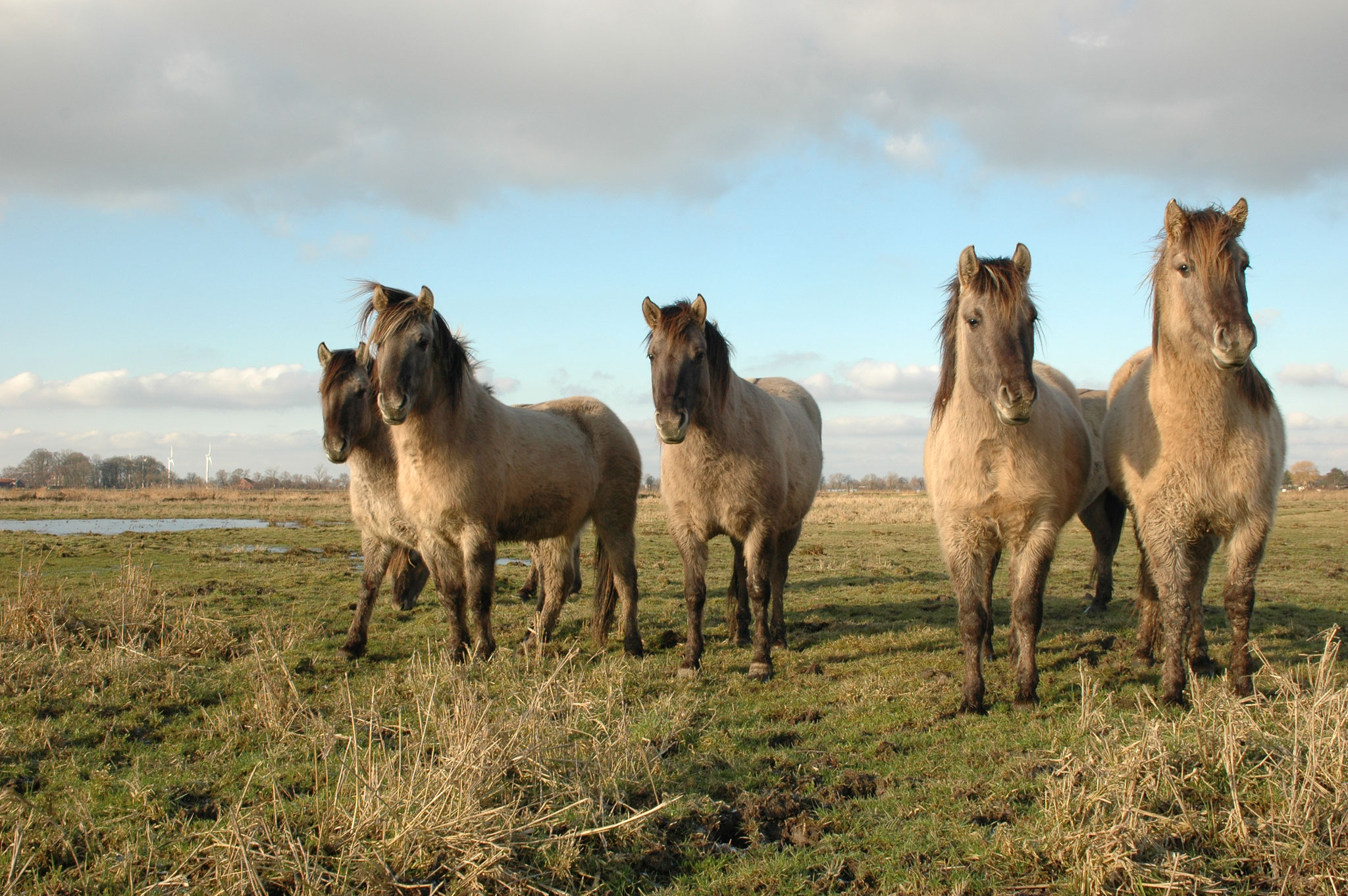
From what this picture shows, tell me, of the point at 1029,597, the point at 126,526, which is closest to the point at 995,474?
the point at 1029,597

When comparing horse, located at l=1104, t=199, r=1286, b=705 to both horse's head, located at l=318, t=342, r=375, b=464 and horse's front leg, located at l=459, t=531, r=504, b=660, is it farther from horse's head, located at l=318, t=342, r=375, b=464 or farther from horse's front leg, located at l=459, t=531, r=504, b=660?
horse's head, located at l=318, t=342, r=375, b=464

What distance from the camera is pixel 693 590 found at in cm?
686

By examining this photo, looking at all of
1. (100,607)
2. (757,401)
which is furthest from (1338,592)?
(100,607)

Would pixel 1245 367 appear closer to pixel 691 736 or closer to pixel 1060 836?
pixel 1060 836

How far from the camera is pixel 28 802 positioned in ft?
11.9

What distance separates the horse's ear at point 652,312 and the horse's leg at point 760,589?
1954 millimetres

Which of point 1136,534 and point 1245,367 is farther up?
point 1245,367

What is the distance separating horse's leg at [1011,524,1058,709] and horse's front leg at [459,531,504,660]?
3.97 m

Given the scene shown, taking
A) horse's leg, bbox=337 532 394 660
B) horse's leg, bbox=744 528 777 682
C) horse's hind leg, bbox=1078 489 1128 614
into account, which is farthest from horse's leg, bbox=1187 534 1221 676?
horse's leg, bbox=337 532 394 660

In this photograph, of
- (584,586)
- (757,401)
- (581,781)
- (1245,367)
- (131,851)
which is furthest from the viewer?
(584,586)

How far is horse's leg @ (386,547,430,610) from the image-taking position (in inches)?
356

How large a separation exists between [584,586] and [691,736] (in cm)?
782

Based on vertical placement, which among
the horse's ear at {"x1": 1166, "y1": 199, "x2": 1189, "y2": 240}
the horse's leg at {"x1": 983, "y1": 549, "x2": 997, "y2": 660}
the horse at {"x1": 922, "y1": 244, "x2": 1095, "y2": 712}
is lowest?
the horse's leg at {"x1": 983, "y1": 549, "x2": 997, "y2": 660}

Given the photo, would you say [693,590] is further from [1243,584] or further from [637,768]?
[1243,584]
